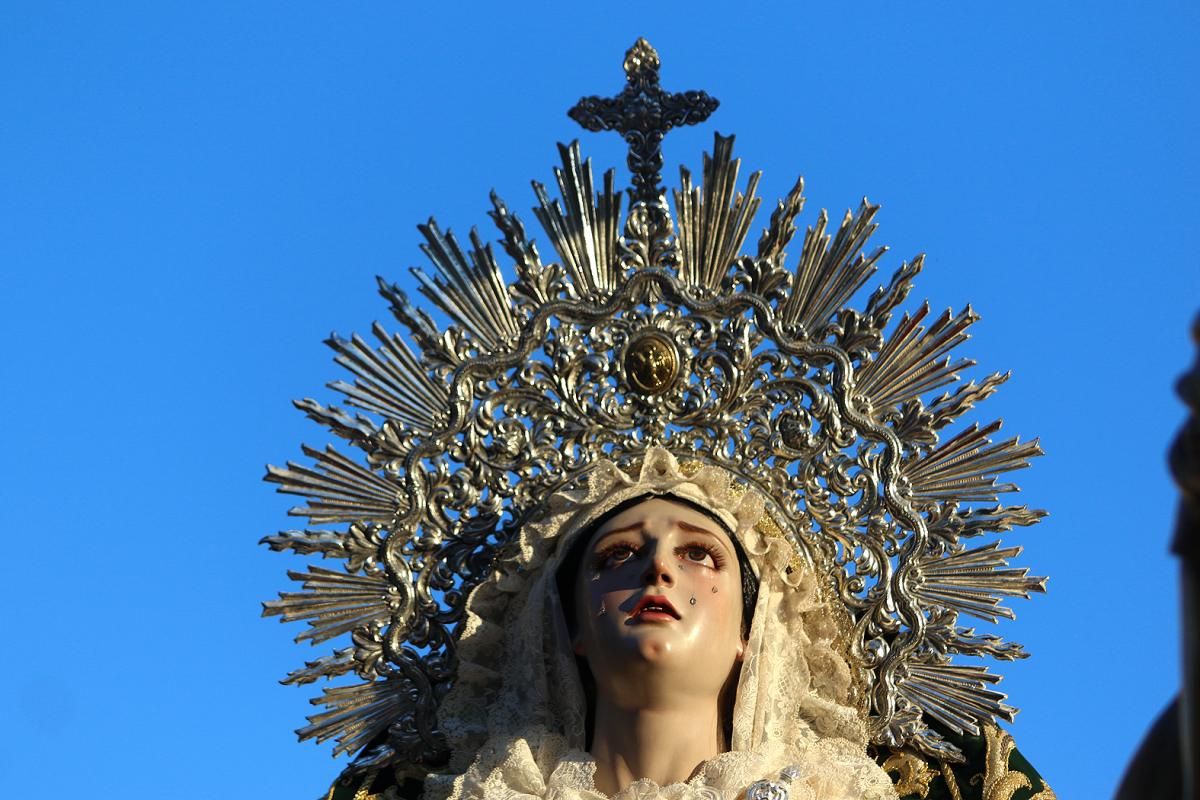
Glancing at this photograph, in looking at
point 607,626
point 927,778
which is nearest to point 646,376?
point 607,626

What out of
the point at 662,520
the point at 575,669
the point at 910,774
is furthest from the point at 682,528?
the point at 910,774

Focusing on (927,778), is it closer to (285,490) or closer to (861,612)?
(861,612)

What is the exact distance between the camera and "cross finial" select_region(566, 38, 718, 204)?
8.23m

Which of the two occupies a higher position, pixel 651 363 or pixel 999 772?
pixel 651 363

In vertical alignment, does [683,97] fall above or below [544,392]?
above

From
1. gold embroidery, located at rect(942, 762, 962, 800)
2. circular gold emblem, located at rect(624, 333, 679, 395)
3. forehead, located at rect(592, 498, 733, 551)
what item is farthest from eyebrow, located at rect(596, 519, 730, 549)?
gold embroidery, located at rect(942, 762, 962, 800)

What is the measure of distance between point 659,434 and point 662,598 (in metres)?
0.84

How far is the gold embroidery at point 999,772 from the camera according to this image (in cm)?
770

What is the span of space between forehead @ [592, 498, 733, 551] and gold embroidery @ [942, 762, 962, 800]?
119 cm

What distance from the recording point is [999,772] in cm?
775

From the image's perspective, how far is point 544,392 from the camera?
793 cm

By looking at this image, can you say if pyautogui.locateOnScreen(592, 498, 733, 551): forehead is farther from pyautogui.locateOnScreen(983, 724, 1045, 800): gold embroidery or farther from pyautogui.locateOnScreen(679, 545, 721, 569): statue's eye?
pyautogui.locateOnScreen(983, 724, 1045, 800): gold embroidery

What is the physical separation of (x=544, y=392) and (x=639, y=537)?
78 cm

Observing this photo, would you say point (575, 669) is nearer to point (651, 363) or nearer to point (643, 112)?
point (651, 363)
